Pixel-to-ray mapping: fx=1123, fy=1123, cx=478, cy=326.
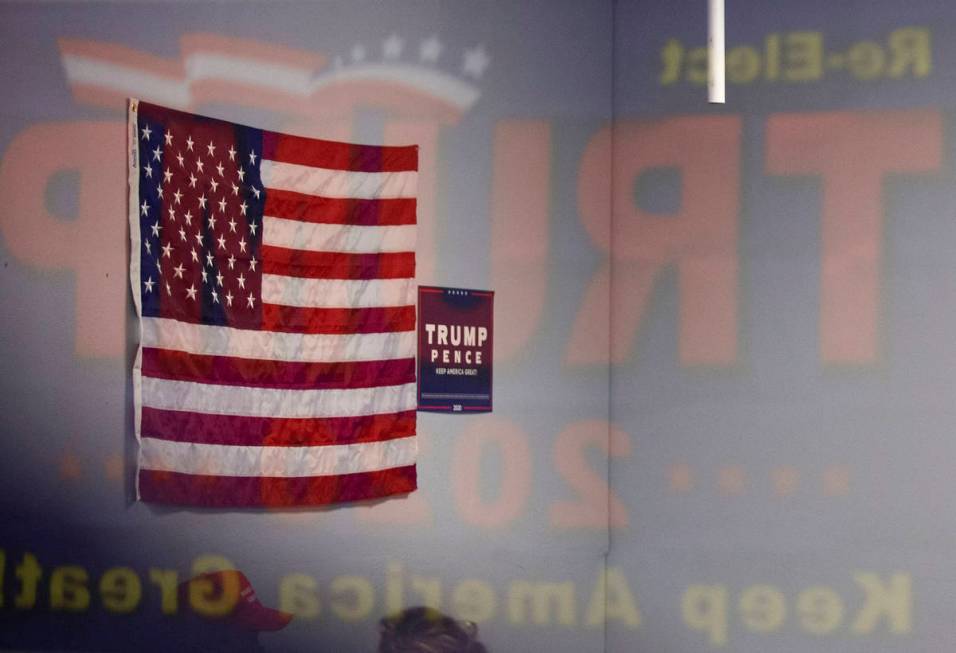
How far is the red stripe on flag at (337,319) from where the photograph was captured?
11.0 ft

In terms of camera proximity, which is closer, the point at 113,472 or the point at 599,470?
the point at 113,472

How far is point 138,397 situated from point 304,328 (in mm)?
551

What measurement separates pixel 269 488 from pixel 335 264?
0.71 meters

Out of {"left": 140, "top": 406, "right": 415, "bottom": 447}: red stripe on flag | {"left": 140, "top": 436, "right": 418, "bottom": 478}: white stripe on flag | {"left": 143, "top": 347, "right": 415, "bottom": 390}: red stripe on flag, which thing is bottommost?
{"left": 140, "top": 436, "right": 418, "bottom": 478}: white stripe on flag

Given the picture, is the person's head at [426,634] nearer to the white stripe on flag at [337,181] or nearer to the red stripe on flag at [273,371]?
the red stripe on flag at [273,371]

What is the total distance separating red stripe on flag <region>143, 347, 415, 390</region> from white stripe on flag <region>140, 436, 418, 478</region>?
0.61 ft

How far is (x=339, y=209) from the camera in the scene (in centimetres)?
351

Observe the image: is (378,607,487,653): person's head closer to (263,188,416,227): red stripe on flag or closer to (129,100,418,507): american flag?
(129,100,418,507): american flag

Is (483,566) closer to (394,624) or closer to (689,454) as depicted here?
(394,624)

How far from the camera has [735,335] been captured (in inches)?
144

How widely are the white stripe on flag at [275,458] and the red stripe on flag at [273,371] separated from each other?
19 cm

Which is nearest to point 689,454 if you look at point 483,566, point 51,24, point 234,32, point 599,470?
point 599,470

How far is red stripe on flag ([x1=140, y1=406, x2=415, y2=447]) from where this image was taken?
314 cm

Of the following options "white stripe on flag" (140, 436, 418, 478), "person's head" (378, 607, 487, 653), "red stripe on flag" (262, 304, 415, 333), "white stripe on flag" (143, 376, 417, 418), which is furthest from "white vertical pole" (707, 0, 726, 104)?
"person's head" (378, 607, 487, 653)
